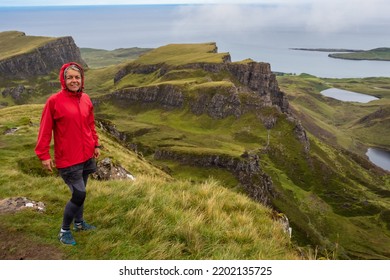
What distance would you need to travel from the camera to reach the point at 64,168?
29.2 feet

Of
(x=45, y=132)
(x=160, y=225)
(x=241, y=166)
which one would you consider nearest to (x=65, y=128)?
(x=45, y=132)

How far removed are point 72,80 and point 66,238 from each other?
3.89 meters

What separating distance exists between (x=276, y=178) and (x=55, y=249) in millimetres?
193302

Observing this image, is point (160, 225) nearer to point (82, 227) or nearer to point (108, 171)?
point (82, 227)

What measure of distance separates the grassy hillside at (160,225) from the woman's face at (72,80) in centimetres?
358

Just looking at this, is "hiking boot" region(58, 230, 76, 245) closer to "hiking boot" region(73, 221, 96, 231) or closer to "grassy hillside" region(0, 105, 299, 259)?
"grassy hillside" region(0, 105, 299, 259)

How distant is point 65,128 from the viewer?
877cm

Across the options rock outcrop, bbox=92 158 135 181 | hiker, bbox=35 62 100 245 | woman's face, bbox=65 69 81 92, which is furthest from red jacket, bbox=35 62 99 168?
rock outcrop, bbox=92 158 135 181

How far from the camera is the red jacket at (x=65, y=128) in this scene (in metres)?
8.55

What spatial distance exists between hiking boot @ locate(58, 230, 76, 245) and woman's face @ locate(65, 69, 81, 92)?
11.7 feet

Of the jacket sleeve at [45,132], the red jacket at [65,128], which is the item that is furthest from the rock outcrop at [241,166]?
the jacket sleeve at [45,132]

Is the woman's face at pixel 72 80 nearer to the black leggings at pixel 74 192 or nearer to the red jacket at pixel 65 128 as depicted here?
the red jacket at pixel 65 128

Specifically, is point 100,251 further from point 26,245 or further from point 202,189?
point 202,189
